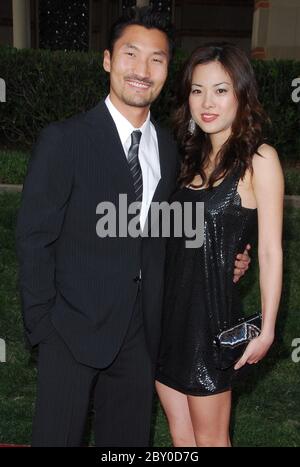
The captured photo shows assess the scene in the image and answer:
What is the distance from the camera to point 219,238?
274cm

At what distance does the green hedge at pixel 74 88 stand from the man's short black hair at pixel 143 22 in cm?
659

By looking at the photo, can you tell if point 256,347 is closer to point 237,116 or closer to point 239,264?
point 239,264

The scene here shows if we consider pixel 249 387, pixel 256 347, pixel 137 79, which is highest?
pixel 137 79

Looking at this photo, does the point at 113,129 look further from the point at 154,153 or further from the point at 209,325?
the point at 209,325

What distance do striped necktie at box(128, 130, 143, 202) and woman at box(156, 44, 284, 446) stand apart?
0.24 m

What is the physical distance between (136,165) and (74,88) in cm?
715

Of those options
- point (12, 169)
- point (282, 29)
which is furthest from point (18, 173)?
point (282, 29)

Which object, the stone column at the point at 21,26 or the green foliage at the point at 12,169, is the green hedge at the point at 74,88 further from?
the stone column at the point at 21,26

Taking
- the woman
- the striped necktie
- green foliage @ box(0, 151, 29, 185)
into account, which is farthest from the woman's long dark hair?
green foliage @ box(0, 151, 29, 185)

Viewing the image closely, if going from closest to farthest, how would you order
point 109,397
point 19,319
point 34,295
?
1. point 34,295
2. point 109,397
3. point 19,319

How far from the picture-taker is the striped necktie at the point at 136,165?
8.71ft

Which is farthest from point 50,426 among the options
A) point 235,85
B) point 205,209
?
point 235,85

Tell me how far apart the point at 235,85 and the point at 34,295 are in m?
1.20

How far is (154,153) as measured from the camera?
283 centimetres
